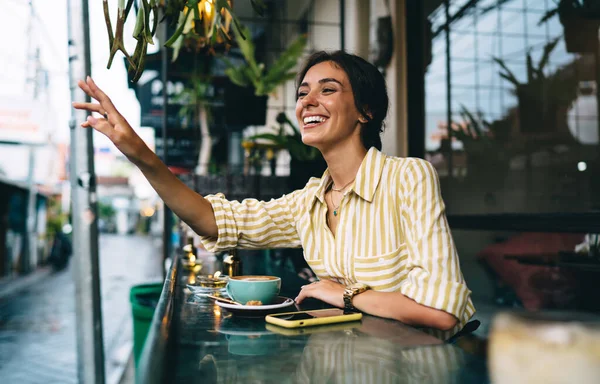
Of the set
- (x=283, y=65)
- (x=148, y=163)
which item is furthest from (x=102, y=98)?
(x=283, y=65)

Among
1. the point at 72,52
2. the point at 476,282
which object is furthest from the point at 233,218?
the point at 476,282

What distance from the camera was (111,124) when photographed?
1.43m

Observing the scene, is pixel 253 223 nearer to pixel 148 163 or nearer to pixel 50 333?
pixel 148 163

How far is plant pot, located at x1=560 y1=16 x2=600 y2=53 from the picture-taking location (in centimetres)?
339

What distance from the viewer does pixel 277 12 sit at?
30.2 feet

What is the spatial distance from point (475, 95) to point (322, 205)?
3046mm

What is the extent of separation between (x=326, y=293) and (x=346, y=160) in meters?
0.53

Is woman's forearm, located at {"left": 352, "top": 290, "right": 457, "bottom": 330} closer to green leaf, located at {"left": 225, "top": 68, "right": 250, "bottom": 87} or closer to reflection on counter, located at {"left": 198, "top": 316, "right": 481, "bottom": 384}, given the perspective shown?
reflection on counter, located at {"left": 198, "top": 316, "right": 481, "bottom": 384}

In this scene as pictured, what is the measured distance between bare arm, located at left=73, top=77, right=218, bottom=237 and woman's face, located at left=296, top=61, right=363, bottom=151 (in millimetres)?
438

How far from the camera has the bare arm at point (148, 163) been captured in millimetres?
1414

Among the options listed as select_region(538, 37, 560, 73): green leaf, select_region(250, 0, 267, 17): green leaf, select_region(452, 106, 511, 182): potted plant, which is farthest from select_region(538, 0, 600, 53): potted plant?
select_region(250, 0, 267, 17): green leaf

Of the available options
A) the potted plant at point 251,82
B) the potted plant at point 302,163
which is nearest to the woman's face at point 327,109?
the potted plant at point 302,163

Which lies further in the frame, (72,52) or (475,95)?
(475,95)

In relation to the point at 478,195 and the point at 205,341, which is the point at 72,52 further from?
the point at 478,195
